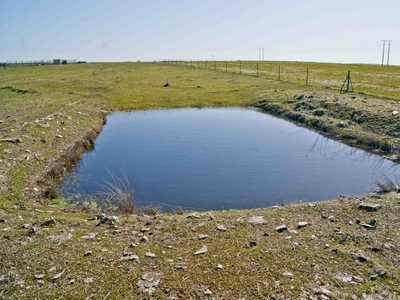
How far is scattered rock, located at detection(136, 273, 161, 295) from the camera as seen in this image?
519cm

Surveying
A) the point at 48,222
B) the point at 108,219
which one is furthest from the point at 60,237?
the point at 108,219

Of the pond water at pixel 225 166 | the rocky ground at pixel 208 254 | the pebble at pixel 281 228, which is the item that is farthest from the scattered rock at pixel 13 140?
the pebble at pixel 281 228

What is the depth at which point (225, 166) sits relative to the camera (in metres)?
13.9

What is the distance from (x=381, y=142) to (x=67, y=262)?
14891mm

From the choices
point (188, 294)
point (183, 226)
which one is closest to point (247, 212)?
point (183, 226)

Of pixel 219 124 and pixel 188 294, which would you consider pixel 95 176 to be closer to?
pixel 188 294

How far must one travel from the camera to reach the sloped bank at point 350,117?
16234 millimetres

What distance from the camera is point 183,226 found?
7395mm

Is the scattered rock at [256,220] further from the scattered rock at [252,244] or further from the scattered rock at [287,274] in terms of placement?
the scattered rock at [287,274]

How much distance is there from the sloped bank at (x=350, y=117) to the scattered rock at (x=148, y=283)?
1263 cm

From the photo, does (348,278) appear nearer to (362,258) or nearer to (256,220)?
(362,258)

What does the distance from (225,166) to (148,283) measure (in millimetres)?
8859

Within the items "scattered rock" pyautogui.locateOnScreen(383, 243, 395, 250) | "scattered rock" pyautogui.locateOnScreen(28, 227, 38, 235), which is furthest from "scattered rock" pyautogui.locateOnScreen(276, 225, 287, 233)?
"scattered rock" pyautogui.locateOnScreen(28, 227, 38, 235)

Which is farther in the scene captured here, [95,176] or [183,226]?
→ [95,176]
